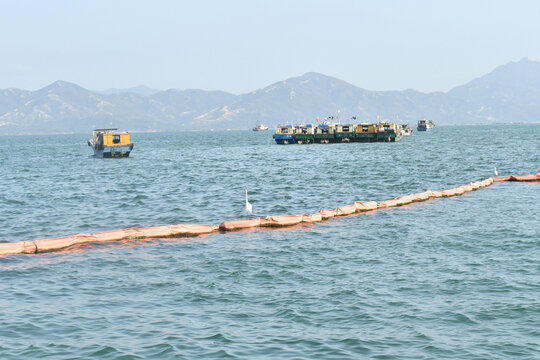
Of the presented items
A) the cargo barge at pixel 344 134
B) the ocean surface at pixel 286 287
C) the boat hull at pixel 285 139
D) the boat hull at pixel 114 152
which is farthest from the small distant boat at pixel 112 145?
the ocean surface at pixel 286 287

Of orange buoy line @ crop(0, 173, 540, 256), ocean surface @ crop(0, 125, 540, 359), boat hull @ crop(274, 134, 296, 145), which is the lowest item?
ocean surface @ crop(0, 125, 540, 359)

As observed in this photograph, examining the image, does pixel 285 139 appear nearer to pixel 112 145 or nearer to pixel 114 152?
pixel 112 145

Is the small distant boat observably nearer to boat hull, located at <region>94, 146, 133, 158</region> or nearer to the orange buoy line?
boat hull, located at <region>94, 146, 133, 158</region>

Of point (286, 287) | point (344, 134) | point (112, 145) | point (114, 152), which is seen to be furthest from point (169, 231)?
point (344, 134)

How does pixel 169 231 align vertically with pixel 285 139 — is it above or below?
below

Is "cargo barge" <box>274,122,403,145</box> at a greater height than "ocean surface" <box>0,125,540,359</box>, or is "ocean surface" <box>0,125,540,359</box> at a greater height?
"cargo barge" <box>274,122,403,145</box>

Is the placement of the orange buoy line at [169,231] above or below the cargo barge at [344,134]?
below

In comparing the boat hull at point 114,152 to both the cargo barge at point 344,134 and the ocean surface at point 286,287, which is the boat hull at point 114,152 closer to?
the cargo barge at point 344,134

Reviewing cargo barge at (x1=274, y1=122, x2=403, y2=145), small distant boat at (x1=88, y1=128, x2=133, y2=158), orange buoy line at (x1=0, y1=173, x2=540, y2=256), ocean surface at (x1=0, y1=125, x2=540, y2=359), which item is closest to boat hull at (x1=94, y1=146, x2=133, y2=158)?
small distant boat at (x1=88, y1=128, x2=133, y2=158)

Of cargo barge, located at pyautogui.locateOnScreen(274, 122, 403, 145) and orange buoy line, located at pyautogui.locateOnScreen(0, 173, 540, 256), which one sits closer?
orange buoy line, located at pyautogui.locateOnScreen(0, 173, 540, 256)

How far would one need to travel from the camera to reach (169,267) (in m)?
25.0

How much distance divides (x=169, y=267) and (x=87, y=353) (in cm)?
927

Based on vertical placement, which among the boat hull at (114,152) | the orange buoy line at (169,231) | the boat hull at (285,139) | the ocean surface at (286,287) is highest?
the boat hull at (285,139)

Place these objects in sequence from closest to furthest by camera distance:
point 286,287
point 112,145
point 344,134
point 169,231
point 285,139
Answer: point 286,287, point 169,231, point 112,145, point 344,134, point 285,139
